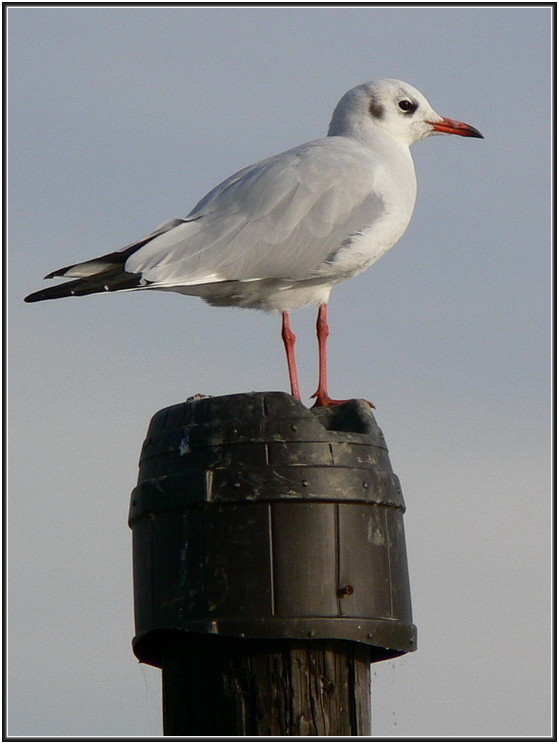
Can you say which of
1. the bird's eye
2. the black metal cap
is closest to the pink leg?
the bird's eye

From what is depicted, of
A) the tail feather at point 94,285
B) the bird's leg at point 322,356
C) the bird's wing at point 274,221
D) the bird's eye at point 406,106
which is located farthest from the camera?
the bird's eye at point 406,106

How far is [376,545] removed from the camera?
18.3ft

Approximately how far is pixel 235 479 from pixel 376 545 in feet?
2.18

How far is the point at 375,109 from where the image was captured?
370 inches

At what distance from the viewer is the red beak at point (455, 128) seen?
977 centimetres

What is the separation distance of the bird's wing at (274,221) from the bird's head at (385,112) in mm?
755

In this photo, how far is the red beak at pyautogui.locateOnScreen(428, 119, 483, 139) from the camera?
32.0 ft

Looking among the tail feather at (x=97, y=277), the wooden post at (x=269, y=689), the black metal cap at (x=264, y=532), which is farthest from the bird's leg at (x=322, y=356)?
the wooden post at (x=269, y=689)

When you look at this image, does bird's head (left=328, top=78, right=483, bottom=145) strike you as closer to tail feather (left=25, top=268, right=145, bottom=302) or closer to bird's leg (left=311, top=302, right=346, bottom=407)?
bird's leg (left=311, top=302, right=346, bottom=407)

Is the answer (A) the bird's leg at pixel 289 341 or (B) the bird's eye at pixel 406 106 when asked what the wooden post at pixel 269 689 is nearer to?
(A) the bird's leg at pixel 289 341

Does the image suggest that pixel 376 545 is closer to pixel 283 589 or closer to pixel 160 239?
pixel 283 589

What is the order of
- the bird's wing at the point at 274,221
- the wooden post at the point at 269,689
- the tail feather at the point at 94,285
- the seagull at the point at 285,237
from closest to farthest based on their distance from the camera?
the wooden post at the point at 269,689
the tail feather at the point at 94,285
the seagull at the point at 285,237
the bird's wing at the point at 274,221

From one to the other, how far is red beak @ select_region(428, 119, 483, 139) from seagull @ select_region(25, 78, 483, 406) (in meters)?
0.93

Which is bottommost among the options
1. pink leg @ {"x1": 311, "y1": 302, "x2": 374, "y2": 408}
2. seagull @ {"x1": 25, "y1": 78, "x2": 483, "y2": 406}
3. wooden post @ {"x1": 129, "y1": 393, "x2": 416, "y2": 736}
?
wooden post @ {"x1": 129, "y1": 393, "x2": 416, "y2": 736}
